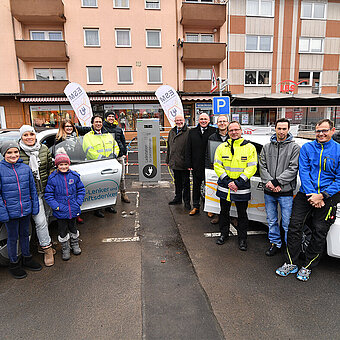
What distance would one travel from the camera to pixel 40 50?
18484 millimetres

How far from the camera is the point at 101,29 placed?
63.8 ft

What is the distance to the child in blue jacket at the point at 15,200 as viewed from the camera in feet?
9.94

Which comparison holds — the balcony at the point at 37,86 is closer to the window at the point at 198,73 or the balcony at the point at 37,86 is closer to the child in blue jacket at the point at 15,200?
the window at the point at 198,73

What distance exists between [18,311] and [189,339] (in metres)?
1.75

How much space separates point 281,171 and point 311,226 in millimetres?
784

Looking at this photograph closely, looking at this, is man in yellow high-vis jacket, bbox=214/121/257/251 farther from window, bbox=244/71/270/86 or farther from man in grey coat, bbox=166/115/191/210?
window, bbox=244/71/270/86

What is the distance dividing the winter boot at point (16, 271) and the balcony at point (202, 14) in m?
20.9

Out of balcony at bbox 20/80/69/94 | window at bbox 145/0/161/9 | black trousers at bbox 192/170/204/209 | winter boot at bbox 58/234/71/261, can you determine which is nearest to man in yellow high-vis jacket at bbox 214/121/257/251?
black trousers at bbox 192/170/204/209

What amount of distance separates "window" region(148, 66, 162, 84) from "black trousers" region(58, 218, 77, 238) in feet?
60.2

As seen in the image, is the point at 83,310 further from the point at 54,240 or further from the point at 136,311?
the point at 54,240

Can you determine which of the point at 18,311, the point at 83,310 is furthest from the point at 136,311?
the point at 18,311

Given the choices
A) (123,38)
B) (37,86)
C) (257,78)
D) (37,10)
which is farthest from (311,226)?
(37,10)

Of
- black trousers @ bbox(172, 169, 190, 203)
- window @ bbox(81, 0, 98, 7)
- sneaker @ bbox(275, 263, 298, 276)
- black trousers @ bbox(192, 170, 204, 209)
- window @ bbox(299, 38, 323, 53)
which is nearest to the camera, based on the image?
sneaker @ bbox(275, 263, 298, 276)

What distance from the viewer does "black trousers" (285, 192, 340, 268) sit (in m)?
3.07
